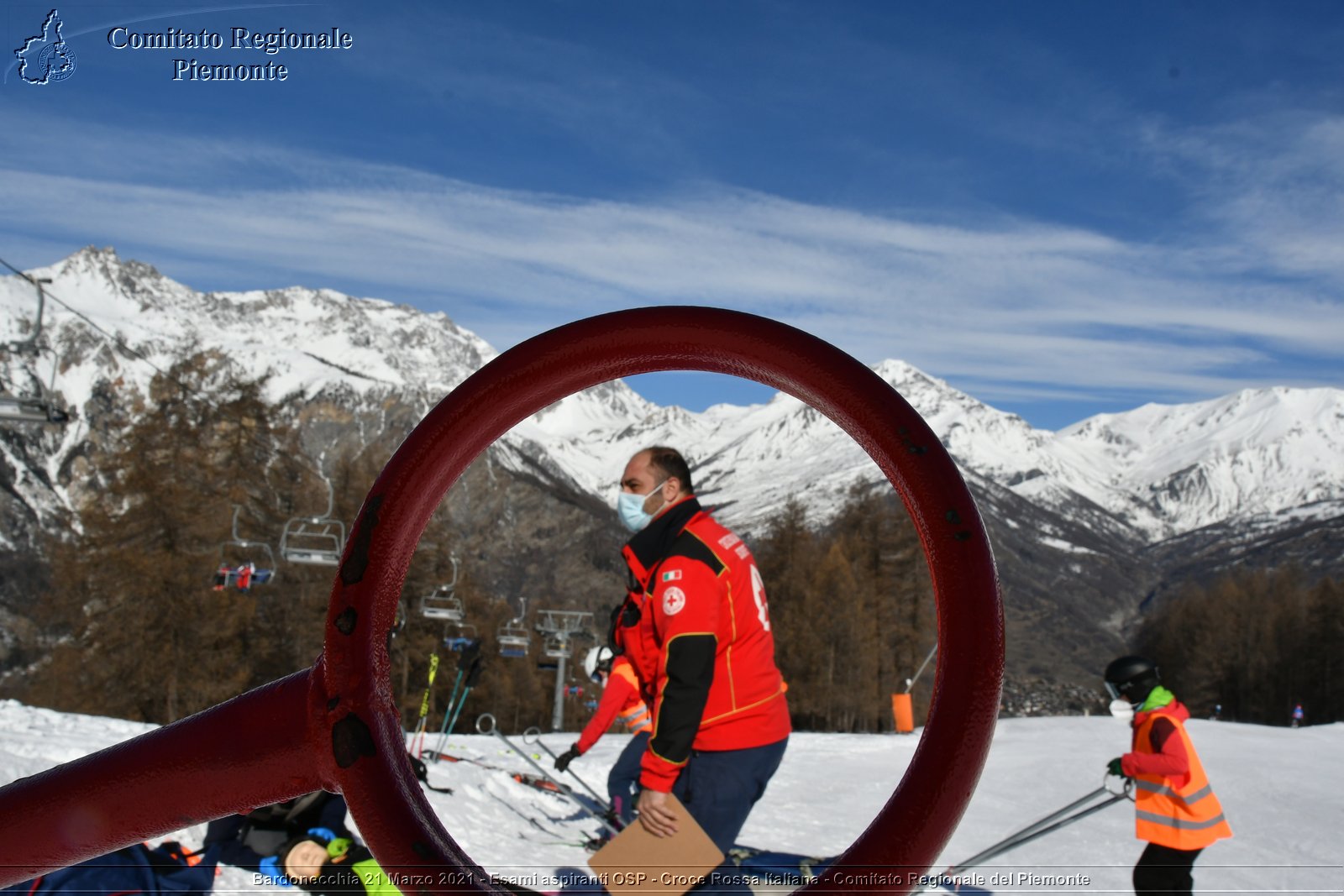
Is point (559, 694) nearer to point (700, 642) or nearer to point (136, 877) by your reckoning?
point (136, 877)

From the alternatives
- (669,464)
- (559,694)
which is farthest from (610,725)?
(559,694)

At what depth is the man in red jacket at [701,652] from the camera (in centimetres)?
292

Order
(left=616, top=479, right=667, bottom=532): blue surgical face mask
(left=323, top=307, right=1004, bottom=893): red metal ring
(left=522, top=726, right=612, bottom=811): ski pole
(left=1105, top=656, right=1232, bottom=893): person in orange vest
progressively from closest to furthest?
(left=323, top=307, right=1004, bottom=893): red metal ring → (left=616, top=479, right=667, bottom=532): blue surgical face mask → (left=1105, top=656, right=1232, bottom=893): person in orange vest → (left=522, top=726, right=612, bottom=811): ski pole

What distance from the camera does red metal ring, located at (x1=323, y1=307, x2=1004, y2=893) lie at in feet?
1.77

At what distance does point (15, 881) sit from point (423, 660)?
32.8 meters

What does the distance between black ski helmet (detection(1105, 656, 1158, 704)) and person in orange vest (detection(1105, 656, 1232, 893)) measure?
0.16 metres

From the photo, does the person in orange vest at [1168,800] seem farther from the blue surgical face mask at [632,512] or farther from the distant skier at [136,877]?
the distant skier at [136,877]

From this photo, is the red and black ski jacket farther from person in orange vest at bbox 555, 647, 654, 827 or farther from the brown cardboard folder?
person in orange vest at bbox 555, 647, 654, 827

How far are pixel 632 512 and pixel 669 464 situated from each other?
1.78 feet

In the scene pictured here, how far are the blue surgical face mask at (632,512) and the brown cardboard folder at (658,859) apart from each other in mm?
2507

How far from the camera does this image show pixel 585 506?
6737 inches

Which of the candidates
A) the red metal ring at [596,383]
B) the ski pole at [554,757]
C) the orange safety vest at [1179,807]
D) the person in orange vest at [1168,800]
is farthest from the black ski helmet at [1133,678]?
the red metal ring at [596,383]

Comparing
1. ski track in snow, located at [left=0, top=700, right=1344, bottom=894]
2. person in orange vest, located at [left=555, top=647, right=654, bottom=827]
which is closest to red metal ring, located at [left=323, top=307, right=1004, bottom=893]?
ski track in snow, located at [left=0, top=700, right=1344, bottom=894]

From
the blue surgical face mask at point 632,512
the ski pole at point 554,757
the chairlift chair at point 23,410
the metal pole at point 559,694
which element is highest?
the chairlift chair at point 23,410
